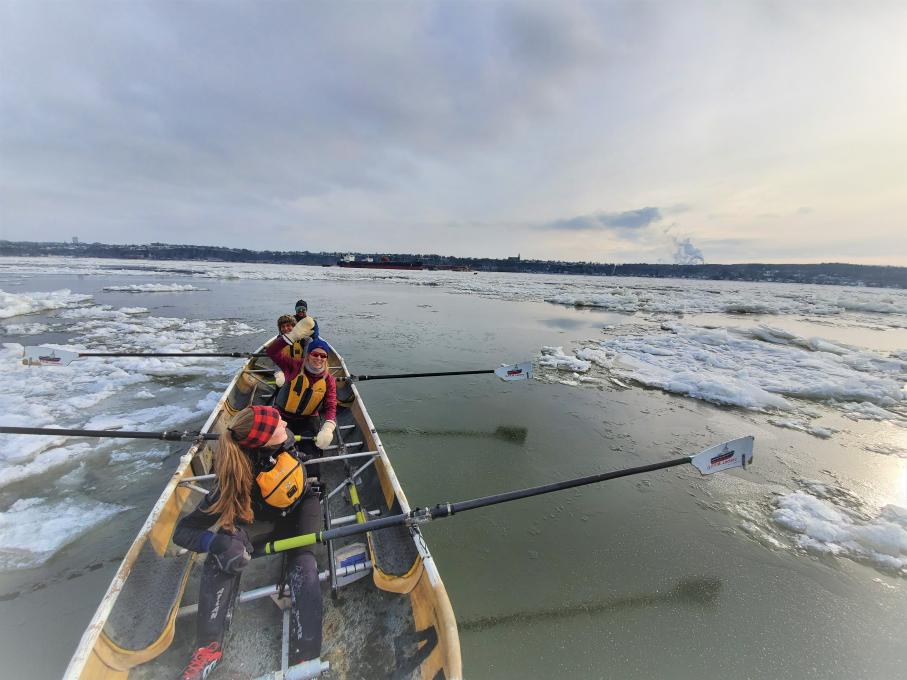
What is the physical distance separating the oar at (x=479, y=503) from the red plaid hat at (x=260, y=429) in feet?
2.80

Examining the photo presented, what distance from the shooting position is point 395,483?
3867 mm

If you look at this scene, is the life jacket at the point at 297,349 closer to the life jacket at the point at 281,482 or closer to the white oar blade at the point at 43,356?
the life jacket at the point at 281,482

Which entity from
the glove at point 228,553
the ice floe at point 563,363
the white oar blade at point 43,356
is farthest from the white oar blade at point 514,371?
the white oar blade at point 43,356

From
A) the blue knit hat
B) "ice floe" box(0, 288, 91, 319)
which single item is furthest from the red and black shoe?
"ice floe" box(0, 288, 91, 319)

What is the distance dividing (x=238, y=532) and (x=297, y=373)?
3335 mm

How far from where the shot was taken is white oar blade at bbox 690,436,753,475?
16.1 ft

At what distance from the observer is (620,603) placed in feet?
Result: 11.9

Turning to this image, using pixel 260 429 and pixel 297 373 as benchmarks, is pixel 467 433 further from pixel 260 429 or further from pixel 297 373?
pixel 260 429

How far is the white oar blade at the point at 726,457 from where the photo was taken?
492cm

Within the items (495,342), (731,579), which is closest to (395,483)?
(731,579)

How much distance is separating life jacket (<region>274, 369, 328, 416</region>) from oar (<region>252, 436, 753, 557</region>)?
190 centimetres

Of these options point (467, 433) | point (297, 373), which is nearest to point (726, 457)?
point (467, 433)

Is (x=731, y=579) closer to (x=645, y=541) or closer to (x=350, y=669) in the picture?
(x=645, y=541)

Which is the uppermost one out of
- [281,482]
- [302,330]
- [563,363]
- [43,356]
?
[302,330]
